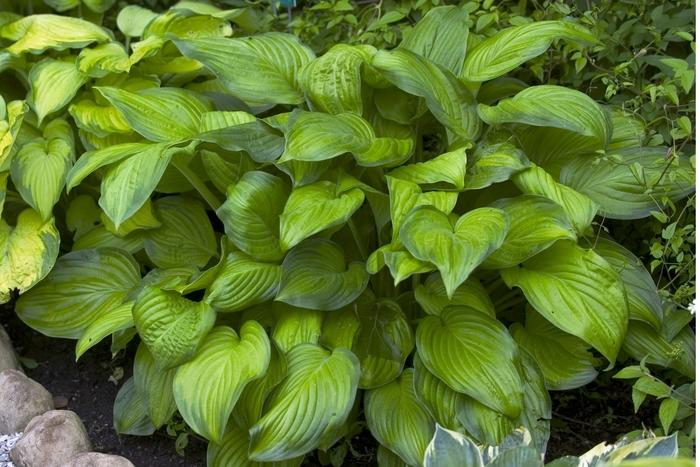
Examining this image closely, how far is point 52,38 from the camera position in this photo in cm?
307

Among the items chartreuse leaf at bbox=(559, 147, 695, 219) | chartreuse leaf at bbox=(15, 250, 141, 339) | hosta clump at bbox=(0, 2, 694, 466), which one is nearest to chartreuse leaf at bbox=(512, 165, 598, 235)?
hosta clump at bbox=(0, 2, 694, 466)

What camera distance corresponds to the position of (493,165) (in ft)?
7.76

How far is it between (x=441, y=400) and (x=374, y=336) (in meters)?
0.27

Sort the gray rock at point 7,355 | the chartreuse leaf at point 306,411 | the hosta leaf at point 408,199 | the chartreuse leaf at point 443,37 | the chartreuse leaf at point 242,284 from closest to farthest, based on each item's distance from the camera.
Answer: the chartreuse leaf at point 306,411 → the hosta leaf at point 408,199 → the chartreuse leaf at point 242,284 → the chartreuse leaf at point 443,37 → the gray rock at point 7,355

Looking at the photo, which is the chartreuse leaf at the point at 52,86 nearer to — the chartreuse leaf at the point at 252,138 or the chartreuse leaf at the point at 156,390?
the chartreuse leaf at the point at 252,138

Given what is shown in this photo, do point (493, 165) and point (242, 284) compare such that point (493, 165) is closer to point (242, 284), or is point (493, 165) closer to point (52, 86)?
point (242, 284)

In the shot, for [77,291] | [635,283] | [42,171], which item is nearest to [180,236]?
[77,291]

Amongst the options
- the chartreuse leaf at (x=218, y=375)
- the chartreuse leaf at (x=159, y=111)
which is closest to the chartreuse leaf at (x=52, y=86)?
the chartreuse leaf at (x=159, y=111)

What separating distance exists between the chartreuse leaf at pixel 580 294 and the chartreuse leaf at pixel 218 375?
628mm

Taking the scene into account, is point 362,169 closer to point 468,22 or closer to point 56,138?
point 468,22

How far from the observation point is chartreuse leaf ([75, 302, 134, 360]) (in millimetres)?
2422

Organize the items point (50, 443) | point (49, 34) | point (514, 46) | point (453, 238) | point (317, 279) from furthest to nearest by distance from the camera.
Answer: point (49, 34)
point (514, 46)
point (50, 443)
point (317, 279)
point (453, 238)

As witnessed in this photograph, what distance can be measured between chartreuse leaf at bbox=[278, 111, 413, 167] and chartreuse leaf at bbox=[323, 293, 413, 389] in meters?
0.39

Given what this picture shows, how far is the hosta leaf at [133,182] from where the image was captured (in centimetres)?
239
